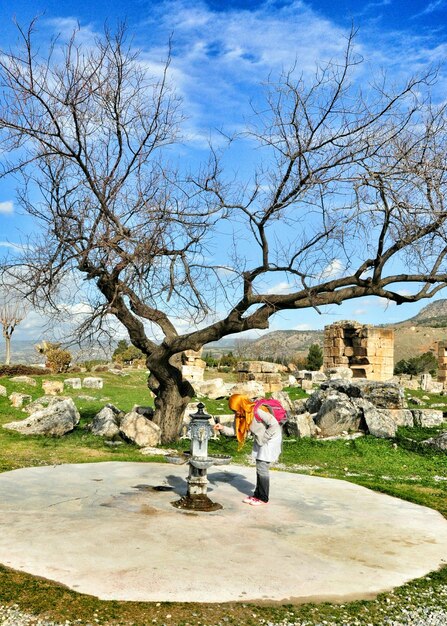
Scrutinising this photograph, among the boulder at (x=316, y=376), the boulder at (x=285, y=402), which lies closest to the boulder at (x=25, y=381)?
the boulder at (x=285, y=402)

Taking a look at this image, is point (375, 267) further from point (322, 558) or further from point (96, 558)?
point (96, 558)

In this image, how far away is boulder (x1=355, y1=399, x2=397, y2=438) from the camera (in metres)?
14.1

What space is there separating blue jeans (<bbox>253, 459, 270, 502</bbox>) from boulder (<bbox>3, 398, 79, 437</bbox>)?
6.70 metres

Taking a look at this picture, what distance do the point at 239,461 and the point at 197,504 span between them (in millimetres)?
4004

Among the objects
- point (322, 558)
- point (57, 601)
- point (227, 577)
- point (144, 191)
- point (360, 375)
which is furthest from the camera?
point (360, 375)

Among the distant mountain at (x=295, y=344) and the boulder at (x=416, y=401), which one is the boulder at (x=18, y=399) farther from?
the boulder at (x=416, y=401)

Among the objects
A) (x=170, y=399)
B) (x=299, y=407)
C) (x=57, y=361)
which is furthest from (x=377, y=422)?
(x=57, y=361)

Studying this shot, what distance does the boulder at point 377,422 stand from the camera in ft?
46.4

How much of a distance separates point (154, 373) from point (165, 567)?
765 cm

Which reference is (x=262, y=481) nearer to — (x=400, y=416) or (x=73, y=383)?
(x=400, y=416)

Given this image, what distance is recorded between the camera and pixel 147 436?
1250 cm

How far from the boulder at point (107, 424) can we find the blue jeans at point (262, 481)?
5.83 meters

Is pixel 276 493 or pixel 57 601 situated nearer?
pixel 57 601

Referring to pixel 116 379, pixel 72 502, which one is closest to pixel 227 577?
pixel 72 502
